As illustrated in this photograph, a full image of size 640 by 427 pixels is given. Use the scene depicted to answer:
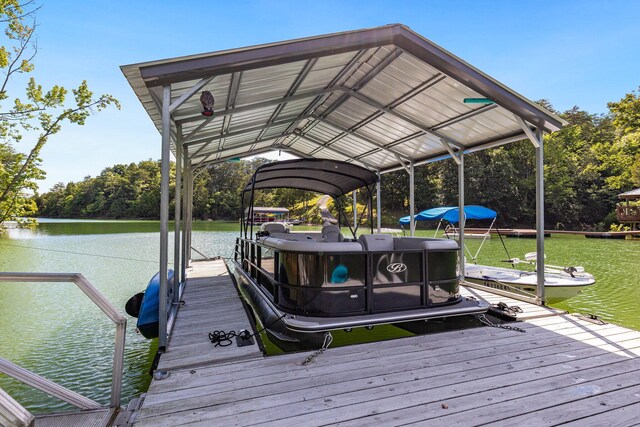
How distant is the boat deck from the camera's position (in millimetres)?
2188

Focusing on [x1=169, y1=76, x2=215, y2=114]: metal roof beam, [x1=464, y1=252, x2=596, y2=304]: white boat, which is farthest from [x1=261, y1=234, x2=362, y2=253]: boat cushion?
[x1=464, y1=252, x2=596, y2=304]: white boat

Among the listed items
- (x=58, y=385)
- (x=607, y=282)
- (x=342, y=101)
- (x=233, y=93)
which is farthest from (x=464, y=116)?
(x=607, y=282)

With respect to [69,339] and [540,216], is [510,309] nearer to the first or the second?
[540,216]

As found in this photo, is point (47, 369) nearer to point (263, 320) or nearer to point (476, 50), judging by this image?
point (263, 320)

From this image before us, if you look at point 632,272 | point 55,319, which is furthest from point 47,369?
point 632,272

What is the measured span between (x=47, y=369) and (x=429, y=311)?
4.62 m

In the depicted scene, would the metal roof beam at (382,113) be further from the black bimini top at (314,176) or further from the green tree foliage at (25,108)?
the green tree foliage at (25,108)

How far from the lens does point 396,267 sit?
370 centimetres

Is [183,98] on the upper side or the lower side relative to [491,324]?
upper

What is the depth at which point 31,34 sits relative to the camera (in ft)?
30.6

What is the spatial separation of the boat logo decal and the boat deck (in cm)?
76

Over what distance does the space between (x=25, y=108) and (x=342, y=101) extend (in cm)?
1000

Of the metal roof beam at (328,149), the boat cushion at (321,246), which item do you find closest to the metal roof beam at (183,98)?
the boat cushion at (321,246)

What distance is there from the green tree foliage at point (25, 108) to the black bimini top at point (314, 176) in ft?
27.5
